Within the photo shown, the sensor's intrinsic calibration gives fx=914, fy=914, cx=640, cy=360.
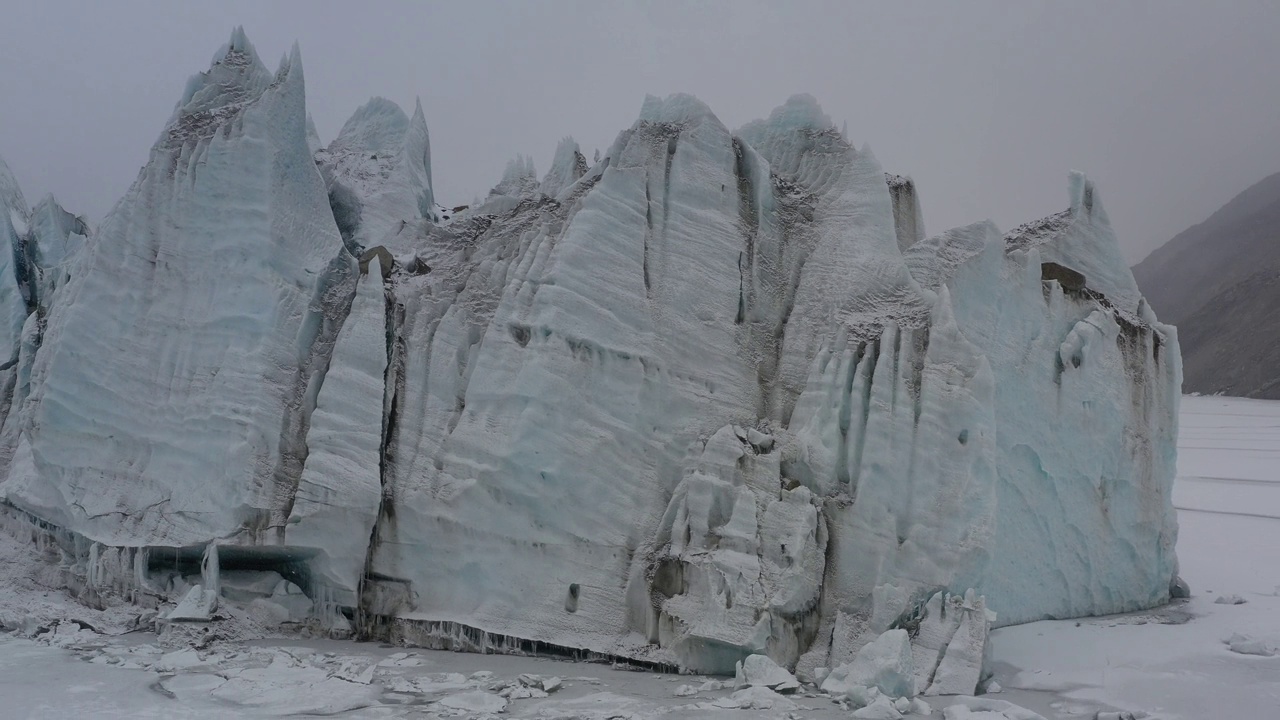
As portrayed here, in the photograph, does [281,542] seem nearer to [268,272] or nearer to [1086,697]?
[268,272]

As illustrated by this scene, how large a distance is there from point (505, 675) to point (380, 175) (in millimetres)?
10084

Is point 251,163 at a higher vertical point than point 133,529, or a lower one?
higher

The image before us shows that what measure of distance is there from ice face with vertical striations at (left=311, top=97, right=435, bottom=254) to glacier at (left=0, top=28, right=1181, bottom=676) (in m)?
1.59

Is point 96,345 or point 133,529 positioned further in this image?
point 96,345

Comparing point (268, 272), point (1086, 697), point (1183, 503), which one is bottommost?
point (1086, 697)

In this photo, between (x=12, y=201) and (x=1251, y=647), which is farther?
(x=12, y=201)

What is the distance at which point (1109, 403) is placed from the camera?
459 inches

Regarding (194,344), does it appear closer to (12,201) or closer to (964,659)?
(12,201)

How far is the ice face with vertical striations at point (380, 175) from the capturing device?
15.0 metres

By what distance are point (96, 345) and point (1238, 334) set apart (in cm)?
6139

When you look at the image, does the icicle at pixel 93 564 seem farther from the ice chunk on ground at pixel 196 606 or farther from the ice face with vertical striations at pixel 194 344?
the ice chunk on ground at pixel 196 606

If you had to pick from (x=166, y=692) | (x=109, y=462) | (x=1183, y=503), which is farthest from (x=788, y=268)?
(x=1183, y=503)

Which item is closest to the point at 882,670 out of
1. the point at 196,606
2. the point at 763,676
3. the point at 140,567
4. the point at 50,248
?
the point at 763,676

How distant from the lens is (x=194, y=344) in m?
12.3
